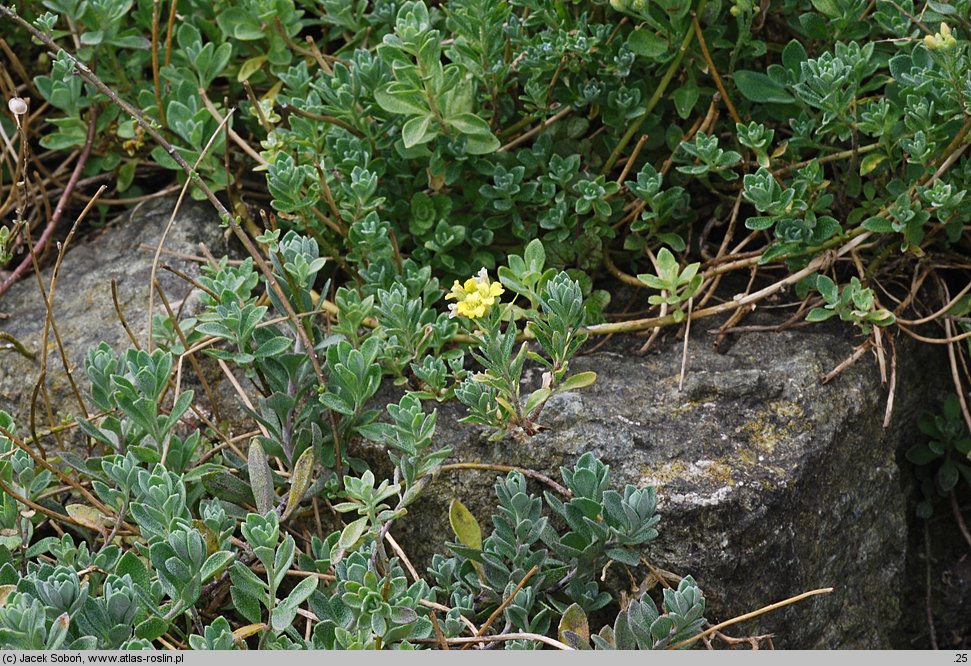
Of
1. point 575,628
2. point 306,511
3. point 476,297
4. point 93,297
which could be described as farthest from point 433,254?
point 575,628

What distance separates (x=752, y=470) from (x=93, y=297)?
1.73 m

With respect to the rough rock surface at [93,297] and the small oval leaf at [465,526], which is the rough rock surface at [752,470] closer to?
the small oval leaf at [465,526]

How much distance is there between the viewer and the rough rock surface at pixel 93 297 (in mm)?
2680

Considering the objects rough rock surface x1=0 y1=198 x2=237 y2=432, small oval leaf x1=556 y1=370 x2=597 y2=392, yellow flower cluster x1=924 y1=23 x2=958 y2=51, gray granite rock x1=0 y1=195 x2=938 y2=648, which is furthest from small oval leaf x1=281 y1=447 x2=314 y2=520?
yellow flower cluster x1=924 y1=23 x2=958 y2=51

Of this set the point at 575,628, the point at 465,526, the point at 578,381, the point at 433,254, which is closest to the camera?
the point at 575,628

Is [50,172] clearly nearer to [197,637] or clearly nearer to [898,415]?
[197,637]

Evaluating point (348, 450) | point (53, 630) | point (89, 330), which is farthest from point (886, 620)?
point (89, 330)

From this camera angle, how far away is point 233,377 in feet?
8.46

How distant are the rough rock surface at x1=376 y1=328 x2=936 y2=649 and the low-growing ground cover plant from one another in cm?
8

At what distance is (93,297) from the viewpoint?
288 centimetres

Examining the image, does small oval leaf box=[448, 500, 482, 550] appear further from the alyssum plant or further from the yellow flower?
the yellow flower

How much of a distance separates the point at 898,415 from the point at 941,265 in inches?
15.1

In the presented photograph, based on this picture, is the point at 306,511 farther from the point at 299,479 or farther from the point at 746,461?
the point at 746,461

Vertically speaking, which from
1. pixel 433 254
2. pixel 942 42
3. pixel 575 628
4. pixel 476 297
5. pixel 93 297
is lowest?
pixel 93 297
